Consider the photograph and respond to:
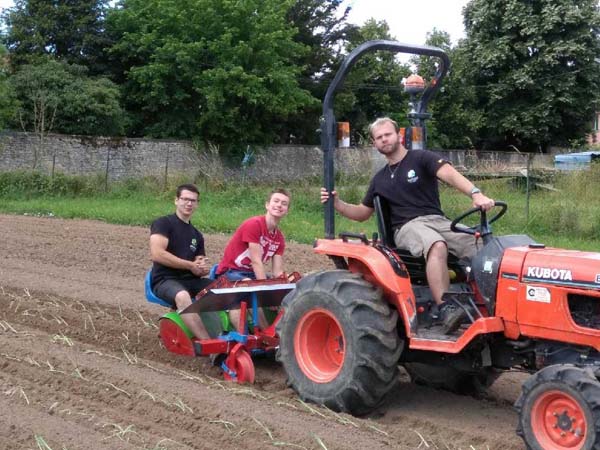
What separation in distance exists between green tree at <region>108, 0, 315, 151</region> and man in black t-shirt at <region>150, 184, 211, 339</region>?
2375cm

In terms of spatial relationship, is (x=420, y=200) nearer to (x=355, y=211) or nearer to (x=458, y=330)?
(x=355, y=211)

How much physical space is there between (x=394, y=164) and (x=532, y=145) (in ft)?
127

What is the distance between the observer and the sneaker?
16.2 feet

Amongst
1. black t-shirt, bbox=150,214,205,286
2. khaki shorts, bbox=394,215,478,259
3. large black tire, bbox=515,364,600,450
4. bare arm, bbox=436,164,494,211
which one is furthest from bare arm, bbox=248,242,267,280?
large black tire, bbox=515,364,600,450

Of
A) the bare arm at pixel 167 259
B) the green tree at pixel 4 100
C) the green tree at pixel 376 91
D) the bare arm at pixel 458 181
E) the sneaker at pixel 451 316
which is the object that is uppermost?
the green tree at pixel 376 91

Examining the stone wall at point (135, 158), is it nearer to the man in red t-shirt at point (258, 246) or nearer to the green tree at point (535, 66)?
the green tree at point (535, 66)

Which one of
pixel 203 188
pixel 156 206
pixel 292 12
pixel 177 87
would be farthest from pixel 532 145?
pixel 156 206

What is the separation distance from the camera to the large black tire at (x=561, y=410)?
3979mm

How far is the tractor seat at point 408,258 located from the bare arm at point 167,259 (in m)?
1.83

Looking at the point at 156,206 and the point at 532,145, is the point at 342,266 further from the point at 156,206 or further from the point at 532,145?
the point at 532,145

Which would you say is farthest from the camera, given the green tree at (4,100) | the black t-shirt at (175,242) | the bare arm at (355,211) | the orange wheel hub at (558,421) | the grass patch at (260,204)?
the green tree at (4,100)

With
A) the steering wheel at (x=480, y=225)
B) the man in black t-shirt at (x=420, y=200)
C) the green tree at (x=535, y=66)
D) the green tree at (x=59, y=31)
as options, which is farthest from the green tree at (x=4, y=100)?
the green tree at (x=535, y=66)

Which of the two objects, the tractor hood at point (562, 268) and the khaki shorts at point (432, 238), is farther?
the khaki shorts at point (432, 238)

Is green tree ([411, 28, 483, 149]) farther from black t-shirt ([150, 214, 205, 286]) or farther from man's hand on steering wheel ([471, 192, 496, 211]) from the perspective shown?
man's hand on steering wheel ([471, 192, 496, 211])
